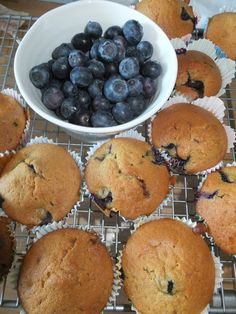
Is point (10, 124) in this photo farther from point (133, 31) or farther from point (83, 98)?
point (133, 31)

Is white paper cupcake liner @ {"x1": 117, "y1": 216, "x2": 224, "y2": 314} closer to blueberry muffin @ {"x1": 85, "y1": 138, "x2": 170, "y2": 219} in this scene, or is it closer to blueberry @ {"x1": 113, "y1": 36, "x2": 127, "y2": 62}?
blueberry muffin @ {"x1": 85, "y1": 138, "x2": 170, "y2": 219}

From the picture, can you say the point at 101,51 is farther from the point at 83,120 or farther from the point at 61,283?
the point at 61,283

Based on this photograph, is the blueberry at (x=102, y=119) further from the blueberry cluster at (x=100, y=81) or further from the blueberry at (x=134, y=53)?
the blueberry at (x=134, y=53)

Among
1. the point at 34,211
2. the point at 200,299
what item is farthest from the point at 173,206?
the point at 34,211

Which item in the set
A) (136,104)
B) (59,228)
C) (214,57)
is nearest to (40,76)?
(136,104)

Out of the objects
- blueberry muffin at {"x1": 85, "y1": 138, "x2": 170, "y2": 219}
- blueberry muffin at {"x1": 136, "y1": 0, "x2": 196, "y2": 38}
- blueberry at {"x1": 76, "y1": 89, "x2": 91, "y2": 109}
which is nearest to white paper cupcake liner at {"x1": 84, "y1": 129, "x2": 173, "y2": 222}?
blueberry muffin at {"x1": 85, "y1": 138, "x2": 170, "y2": 219}
